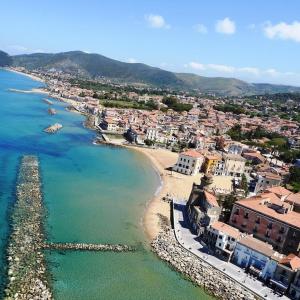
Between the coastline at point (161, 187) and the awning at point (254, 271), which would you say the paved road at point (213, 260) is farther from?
the coastline at point (161, 187)

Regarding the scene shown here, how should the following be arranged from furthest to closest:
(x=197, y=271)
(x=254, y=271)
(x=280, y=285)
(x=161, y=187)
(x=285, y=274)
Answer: (x=161, y=187), (x=254, y=271), (x=197, y=271), (x=285, y=274), (x=280, y=285)

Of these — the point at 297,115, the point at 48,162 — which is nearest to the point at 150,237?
the point at 48,162

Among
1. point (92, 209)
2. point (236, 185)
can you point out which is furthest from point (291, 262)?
point (236, 185)

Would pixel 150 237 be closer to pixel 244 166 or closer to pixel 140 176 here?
pixel 140 176

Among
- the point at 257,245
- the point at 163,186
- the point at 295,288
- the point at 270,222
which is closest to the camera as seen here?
the point at 295,288

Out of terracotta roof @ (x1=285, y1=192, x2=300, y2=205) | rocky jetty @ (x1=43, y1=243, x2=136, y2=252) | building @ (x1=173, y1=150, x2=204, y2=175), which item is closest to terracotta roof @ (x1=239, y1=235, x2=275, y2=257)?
rocky jetty @ (x1=43, y1=243, x2=136, y2=252)

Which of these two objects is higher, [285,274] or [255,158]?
[285,274]

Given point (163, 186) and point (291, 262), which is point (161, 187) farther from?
point (291, 262)
